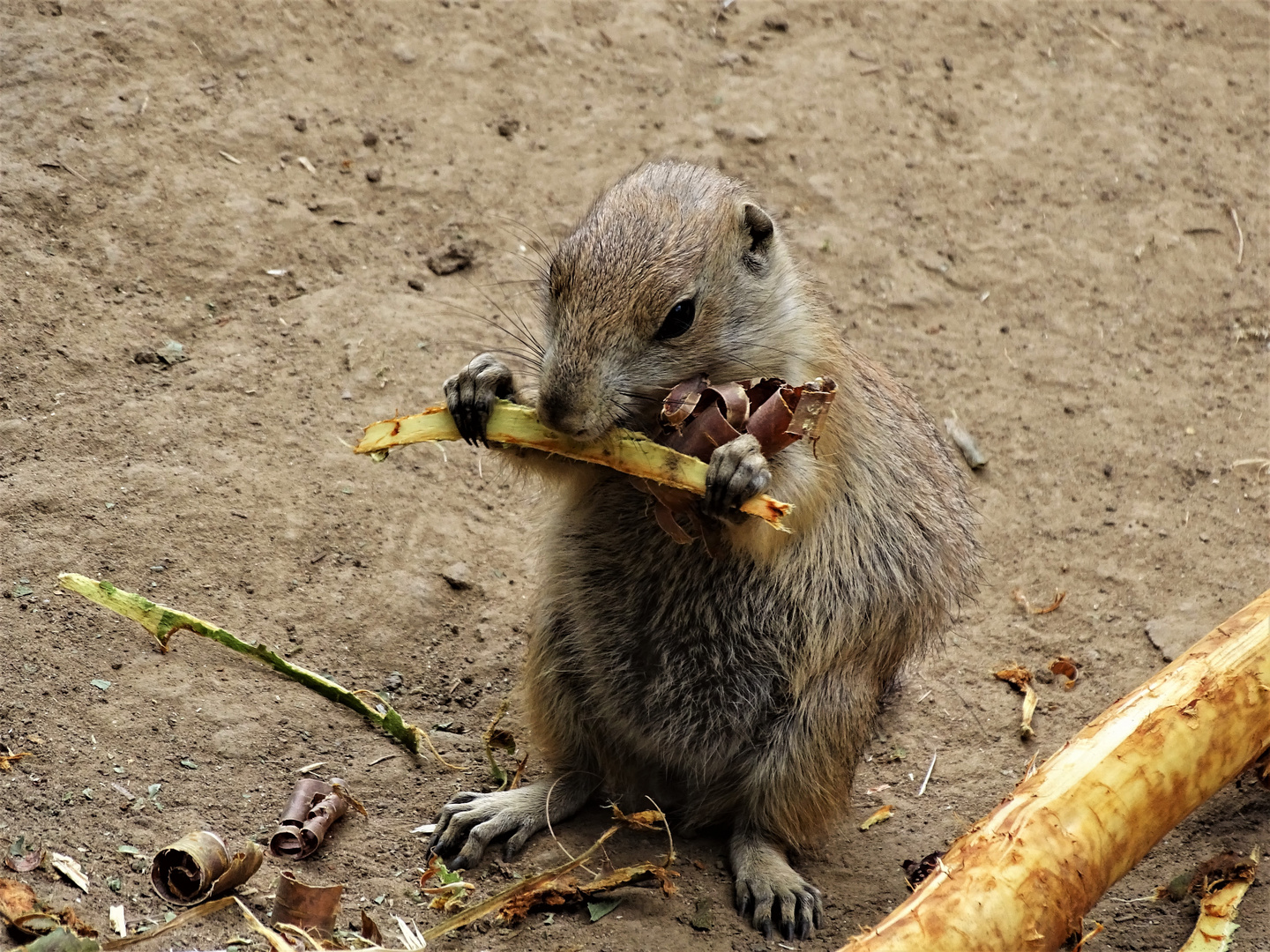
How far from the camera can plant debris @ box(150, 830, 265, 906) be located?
12.4 ft

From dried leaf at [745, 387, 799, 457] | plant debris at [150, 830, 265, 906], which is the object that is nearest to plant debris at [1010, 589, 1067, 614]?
dried leaf at [745, 387, 799, 457]

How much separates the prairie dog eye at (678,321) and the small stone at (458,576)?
2.05 m

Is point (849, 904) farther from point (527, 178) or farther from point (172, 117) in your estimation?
point (172, 117)

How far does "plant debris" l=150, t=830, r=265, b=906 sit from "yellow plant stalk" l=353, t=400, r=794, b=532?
1.27 m

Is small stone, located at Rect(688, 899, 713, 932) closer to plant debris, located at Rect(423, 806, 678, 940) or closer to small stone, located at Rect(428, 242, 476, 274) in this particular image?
plant debris, located at Rect(423, 806, 678, 940)

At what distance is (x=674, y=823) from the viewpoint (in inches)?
196

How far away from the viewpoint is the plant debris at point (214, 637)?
15.3 ft

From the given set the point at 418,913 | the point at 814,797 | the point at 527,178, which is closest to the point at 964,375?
the point at 527,178

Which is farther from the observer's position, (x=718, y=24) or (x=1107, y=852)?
(x=718, y=24)

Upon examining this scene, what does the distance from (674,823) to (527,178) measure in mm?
4041

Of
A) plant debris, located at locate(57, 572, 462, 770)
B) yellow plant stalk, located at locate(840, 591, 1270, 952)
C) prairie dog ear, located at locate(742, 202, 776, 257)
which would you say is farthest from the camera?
plant debris, located at locate(57, 572, 462, 770)

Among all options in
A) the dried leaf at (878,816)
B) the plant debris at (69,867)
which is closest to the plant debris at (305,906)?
the plant debris at (69,867)

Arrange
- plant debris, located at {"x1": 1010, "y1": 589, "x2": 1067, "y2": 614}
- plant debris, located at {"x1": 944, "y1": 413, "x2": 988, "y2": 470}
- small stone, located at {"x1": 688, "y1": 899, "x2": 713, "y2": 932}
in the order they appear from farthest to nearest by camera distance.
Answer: plant debris, located at {"x1": 944, "y1": 413, "x2": 988, "y2": 470}
plant debris, located at {"x1": 1010, "y1": 589, "x2": 1067, "y2": 614}
small stone, located at {"x1": 688, "y1": 899, "x2": 713, "y2": 932}

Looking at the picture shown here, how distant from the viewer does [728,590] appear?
4641 millimetres
